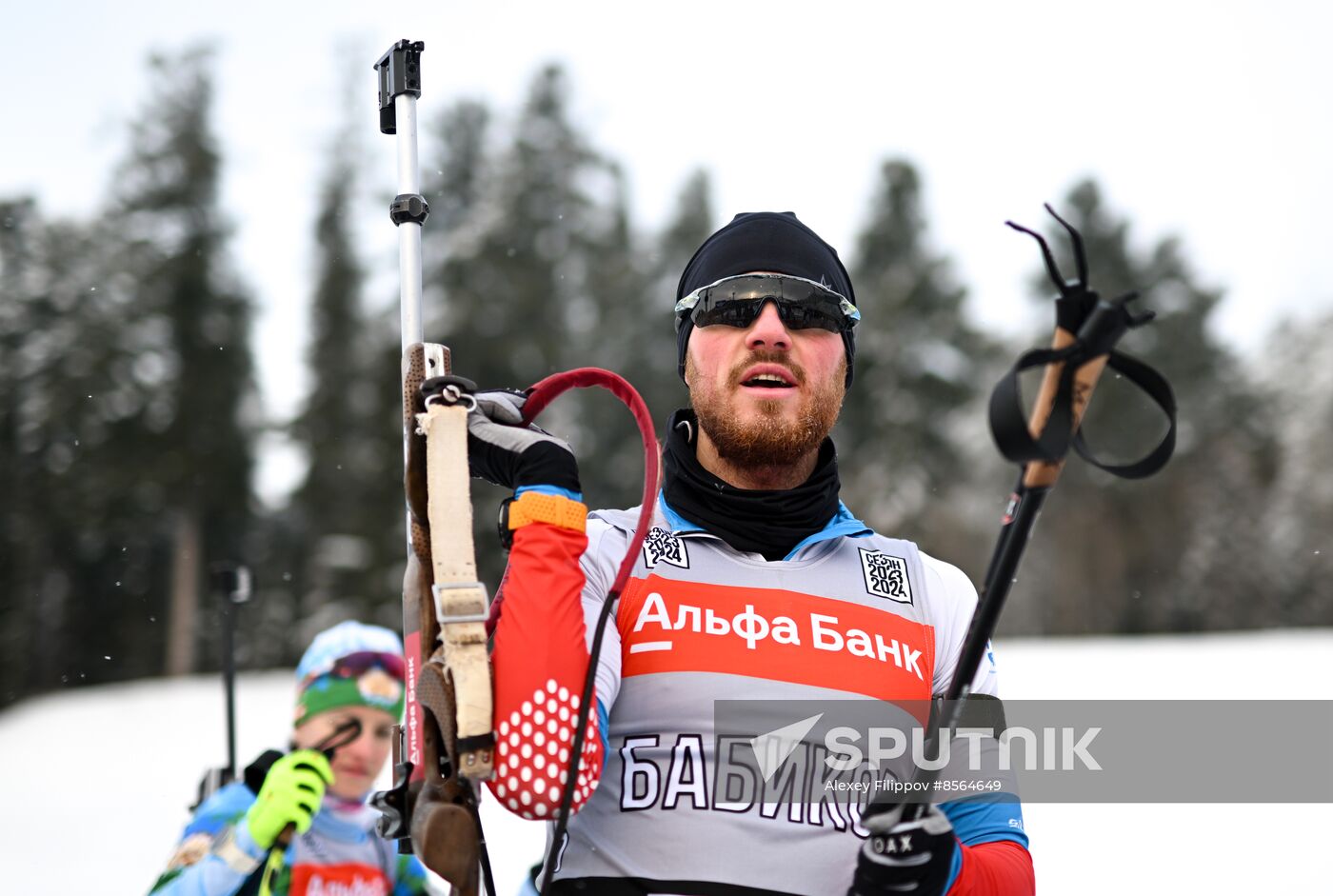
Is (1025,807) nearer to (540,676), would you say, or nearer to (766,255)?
(766,255)

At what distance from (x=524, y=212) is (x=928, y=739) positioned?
22.0 metres

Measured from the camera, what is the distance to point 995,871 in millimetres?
2139

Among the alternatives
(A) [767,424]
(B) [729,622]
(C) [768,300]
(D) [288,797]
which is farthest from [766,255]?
(D) [288,797]

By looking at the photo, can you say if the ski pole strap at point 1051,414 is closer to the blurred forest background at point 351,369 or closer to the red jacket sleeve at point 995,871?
the red jacket sleeve at point 995,871

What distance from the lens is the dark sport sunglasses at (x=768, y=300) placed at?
2471 mm

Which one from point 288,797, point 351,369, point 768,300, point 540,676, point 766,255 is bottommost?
point 288,797

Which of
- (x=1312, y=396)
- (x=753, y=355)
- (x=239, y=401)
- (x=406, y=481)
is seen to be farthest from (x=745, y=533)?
(x=1312, y=396)

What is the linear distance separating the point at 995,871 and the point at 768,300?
1203 millimetres

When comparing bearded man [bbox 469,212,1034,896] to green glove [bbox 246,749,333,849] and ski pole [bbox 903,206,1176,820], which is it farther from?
green glove [bbox 246,749,333,849]

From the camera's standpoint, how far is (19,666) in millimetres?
23531

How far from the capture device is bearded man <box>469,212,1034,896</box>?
187 cm

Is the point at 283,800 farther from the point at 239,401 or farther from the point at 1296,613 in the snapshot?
the point at 1296,613

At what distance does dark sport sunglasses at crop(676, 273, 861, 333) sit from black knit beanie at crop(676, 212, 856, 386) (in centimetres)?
5

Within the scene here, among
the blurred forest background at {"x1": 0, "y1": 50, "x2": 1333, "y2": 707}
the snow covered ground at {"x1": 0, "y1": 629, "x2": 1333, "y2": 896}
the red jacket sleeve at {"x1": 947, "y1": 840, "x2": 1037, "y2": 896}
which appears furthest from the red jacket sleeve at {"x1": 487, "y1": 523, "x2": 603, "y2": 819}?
the blurred forest background at {"x1": 0, "y1": 50, "x2": 1333, "y2": 707}
